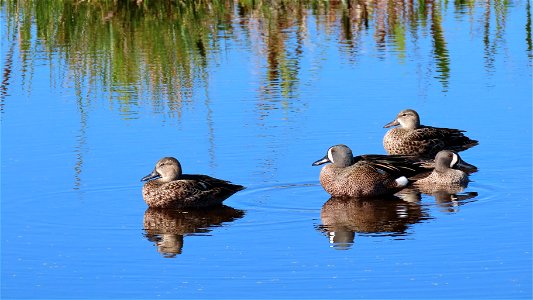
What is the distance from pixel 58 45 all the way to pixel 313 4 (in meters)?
4.82

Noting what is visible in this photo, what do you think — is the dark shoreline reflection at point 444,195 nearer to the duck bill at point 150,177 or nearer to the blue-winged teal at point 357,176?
the blue-winged teal at point 357,176

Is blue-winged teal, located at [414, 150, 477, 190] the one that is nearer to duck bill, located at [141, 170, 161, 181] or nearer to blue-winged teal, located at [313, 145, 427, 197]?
blue-winged teal, located at [313, 145, 427, 197]

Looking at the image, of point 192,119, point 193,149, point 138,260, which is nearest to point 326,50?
point 192,119

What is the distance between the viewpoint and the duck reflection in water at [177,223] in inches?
399

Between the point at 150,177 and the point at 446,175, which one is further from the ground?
the point at 150,177

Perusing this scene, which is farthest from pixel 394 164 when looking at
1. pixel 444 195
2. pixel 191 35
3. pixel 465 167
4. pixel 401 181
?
pixel 191 35

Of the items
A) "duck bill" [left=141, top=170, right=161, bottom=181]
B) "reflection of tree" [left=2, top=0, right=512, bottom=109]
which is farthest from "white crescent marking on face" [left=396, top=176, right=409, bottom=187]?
"reflection of tree" [left=2, top=0, right=512, bottom=109]

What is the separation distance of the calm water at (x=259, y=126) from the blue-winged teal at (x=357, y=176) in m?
0.16

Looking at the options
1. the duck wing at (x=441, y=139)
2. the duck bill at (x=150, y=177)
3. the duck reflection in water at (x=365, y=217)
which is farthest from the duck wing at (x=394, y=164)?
the duck bill at (x=150, y=177)

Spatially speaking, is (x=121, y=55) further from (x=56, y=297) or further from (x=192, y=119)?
(x=56, y=297)

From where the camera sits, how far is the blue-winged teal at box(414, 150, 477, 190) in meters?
12.2

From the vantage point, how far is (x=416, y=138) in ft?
47.5

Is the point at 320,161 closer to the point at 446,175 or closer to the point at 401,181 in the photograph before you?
the point at 401,181

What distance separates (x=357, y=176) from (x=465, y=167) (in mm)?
1293
